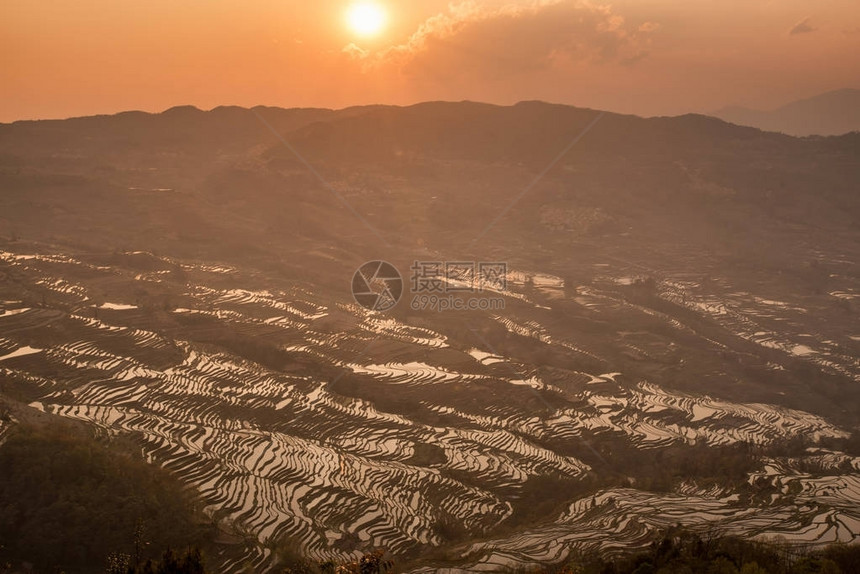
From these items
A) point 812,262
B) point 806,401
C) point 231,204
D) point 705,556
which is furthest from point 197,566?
point 812,262

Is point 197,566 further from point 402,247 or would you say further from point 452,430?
point 402,247

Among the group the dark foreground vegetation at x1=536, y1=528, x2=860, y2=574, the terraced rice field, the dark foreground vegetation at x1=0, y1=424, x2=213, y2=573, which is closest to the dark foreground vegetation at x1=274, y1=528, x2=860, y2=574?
the dark foreground vegetation at x1=536, y1=528, x2=860, y2=574

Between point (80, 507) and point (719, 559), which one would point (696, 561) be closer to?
point (719, 559)

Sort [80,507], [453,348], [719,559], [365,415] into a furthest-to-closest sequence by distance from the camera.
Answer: [453,348], [365,415], [80,507], [719,559]

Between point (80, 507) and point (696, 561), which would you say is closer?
point (696, 561)

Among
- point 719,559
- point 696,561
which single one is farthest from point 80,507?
point 719,559

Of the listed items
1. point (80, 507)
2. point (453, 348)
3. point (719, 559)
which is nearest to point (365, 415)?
point (453, 348)

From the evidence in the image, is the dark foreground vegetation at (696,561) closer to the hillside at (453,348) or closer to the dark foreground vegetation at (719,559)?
the dark foreground vegetation at (719,559)

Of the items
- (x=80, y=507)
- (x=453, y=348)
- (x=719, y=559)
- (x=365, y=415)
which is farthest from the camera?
(x=453, y=348)

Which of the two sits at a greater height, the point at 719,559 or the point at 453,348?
the point at 453,348
